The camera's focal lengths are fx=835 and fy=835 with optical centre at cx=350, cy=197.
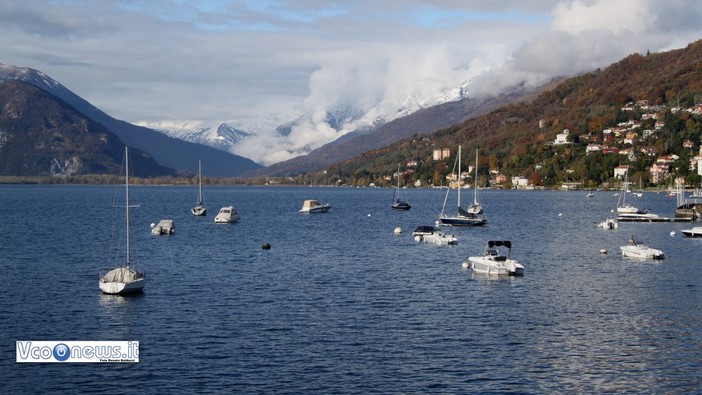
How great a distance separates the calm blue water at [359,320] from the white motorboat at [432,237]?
301cm

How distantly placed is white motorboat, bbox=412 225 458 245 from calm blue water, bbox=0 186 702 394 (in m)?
3.01

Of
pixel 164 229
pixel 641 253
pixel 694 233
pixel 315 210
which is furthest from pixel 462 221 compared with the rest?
pixel 315 210

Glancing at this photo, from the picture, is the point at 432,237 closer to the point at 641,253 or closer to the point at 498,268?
the point at 641,253

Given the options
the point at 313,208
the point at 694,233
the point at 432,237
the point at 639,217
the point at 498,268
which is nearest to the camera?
the point at 498,268

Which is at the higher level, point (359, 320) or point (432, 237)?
point (432, 237)

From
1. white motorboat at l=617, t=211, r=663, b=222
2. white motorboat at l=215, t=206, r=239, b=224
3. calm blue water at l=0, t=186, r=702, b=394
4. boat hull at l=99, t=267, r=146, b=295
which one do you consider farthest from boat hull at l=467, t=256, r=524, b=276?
white motorboat at l=617, t=211, r=663, b=222

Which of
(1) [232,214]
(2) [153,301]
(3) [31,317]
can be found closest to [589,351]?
(2) [153,301]

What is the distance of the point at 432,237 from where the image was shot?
8325 centimetres

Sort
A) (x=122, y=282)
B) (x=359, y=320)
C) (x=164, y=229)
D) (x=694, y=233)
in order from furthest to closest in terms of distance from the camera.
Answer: (x=164, y=229)
(x=694, y=233)
(x=122, y=282)
(x=359, y=320)

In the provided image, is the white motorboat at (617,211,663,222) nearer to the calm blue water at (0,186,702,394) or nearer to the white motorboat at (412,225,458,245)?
the calm blue water at (0,186,702,394)

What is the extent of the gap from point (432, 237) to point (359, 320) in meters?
42.1

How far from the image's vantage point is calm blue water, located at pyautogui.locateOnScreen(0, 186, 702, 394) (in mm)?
31984

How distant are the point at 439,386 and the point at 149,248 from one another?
170 feet

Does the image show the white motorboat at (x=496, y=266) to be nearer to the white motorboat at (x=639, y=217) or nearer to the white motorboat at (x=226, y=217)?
the white motorboat at (x=226, y=217)
